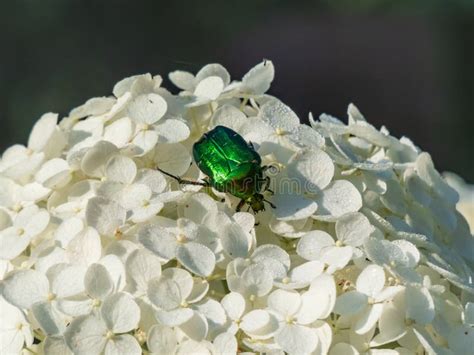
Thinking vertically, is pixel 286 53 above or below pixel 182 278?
below

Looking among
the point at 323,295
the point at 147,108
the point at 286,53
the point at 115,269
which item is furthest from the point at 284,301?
the point at 286,53

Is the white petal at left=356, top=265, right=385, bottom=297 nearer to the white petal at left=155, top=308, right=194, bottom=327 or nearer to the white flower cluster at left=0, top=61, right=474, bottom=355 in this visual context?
the white flower cluster at left=0, top=61, right=474, bottom=355

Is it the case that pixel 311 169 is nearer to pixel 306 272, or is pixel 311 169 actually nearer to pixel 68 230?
pixel 306 272

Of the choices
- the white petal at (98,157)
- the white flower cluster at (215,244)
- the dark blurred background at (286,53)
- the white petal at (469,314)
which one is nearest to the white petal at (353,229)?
the white flower cluster at (215,244)

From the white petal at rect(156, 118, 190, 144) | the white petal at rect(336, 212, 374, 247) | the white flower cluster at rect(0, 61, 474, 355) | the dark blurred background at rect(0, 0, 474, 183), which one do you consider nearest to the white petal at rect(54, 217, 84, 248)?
the white flower cluster at rect(0, 61, 474, 355)

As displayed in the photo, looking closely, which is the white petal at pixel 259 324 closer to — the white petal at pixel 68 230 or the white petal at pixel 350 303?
the white petal at pixel 350 303
